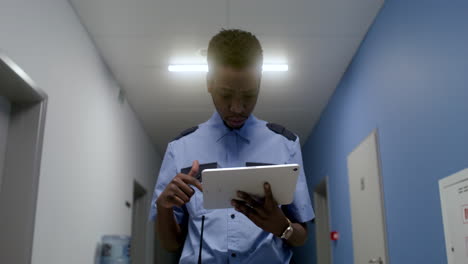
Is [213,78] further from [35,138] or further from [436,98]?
[35,138]

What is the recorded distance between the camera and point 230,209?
3.67ft

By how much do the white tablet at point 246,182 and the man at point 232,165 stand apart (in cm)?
2

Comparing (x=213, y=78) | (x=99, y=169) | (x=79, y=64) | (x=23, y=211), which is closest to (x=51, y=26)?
(x=79, y=64)

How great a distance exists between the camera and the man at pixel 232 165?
103cm

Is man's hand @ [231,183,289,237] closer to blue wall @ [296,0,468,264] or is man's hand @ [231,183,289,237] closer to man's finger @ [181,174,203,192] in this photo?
man's finger @ [181,174,203,192]

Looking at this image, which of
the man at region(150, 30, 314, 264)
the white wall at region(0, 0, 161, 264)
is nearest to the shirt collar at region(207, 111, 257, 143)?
the man at region(150, 30, 314, 264)

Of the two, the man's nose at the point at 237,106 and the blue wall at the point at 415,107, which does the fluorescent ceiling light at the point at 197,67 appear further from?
the man's nose at the point at 237,106

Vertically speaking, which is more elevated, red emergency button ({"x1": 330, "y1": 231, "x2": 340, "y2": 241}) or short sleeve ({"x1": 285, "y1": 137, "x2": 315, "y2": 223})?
red emergency button ({"x1": 330, "y1": 231, "x2": 340, "y2": 241})

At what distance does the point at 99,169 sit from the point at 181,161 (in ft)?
8.70

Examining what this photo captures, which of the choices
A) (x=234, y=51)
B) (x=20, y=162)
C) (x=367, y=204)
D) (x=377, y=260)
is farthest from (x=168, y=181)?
(x=367, y=204)

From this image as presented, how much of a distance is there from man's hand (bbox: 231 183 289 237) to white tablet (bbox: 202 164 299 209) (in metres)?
0.02

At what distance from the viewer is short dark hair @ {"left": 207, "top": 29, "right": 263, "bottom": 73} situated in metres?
1.17

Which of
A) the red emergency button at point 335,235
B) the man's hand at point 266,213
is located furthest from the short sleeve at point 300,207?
the red emergency button at point 335,235

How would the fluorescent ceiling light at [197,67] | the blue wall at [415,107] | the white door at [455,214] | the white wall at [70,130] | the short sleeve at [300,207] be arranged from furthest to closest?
the fluorescent ceiling light at [197,67] < the white wall at [70,130] < the blue wall at [415,107] < the white door at [455,214] < the short sleeve at [300,207]
